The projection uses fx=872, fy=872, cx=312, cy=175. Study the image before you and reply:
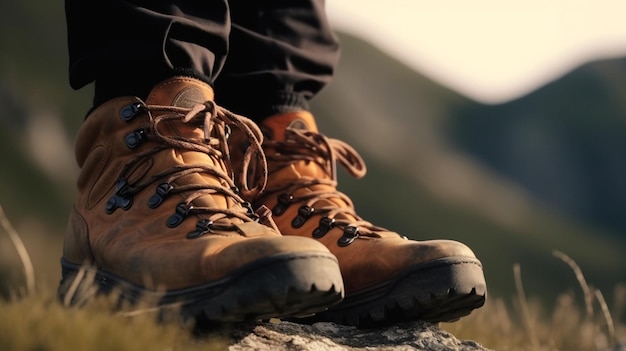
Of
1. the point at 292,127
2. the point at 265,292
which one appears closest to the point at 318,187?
the point at 292,127

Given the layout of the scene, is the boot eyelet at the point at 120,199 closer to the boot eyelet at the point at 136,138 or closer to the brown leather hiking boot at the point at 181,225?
the brown leather hiking boot at the point at 181,225

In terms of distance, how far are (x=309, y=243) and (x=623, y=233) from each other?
533 feet

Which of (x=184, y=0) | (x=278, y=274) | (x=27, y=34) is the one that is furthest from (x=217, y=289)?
(x=27, y=34)

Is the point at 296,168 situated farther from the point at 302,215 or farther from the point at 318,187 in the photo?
the point at 302,215

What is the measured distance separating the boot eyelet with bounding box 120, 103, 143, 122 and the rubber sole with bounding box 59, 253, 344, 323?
74 cm

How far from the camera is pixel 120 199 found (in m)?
3.13

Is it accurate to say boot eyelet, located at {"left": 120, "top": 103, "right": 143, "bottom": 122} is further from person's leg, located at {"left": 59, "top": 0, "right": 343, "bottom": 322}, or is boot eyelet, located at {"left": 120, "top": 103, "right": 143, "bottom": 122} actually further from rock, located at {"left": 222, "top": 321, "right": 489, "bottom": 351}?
rock, located at {"left": 222, "top": 321, "right": 489, "bottom": 351}

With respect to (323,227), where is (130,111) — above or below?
above

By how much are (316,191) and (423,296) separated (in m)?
0.74

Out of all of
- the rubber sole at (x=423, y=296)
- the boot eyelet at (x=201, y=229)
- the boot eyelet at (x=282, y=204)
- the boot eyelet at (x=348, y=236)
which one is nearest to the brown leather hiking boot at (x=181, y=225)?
the boot eyelet at (x=201, y=229)

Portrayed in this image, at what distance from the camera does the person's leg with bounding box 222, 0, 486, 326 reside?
3082 mm

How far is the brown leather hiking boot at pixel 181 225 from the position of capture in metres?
2.65

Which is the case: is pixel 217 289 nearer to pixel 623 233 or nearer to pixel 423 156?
pixel 423 156

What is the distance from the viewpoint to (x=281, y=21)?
3885 millimetres
